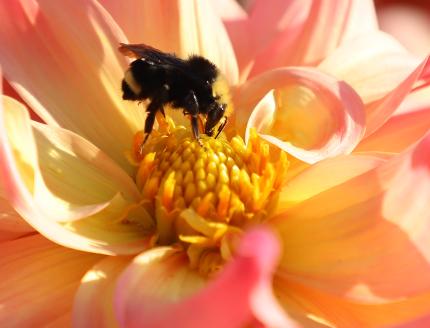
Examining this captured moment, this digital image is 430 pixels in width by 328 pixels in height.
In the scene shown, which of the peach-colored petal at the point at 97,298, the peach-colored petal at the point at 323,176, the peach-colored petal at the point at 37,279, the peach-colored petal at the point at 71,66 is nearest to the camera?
the peach-colored petal at the point at 97,298

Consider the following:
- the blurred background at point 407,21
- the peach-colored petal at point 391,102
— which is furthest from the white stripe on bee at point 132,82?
the blurred background at point 407,21

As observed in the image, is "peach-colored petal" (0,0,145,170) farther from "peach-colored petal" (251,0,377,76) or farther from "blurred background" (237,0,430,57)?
"blurred background" (237,0,430,57)

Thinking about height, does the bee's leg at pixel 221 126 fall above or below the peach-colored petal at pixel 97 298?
above

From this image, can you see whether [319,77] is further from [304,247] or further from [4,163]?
[4,163]

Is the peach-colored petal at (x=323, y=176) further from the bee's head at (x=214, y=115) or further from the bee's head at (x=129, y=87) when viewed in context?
the bee's head at (x=129, y=87)

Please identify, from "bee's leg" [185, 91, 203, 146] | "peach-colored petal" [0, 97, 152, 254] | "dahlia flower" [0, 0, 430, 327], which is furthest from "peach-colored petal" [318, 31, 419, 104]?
"peach-colored petal" [0, 97, 152, 254]

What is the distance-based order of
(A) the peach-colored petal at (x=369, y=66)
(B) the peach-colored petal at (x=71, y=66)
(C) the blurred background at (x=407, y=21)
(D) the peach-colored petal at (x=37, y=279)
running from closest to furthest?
1. (D) the peach-colored petal at (x=37, y=279)
2. (B) the peach-colored petal at (x=71, y=66)
3. (A) the peach-colored petal at (x=369, y=66)
4. (C) the blurred background at (x=407, y=21)

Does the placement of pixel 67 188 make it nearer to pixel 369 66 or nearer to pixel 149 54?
pixel 149 54

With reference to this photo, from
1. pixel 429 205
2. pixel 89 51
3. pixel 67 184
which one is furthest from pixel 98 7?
pixel 429 205
